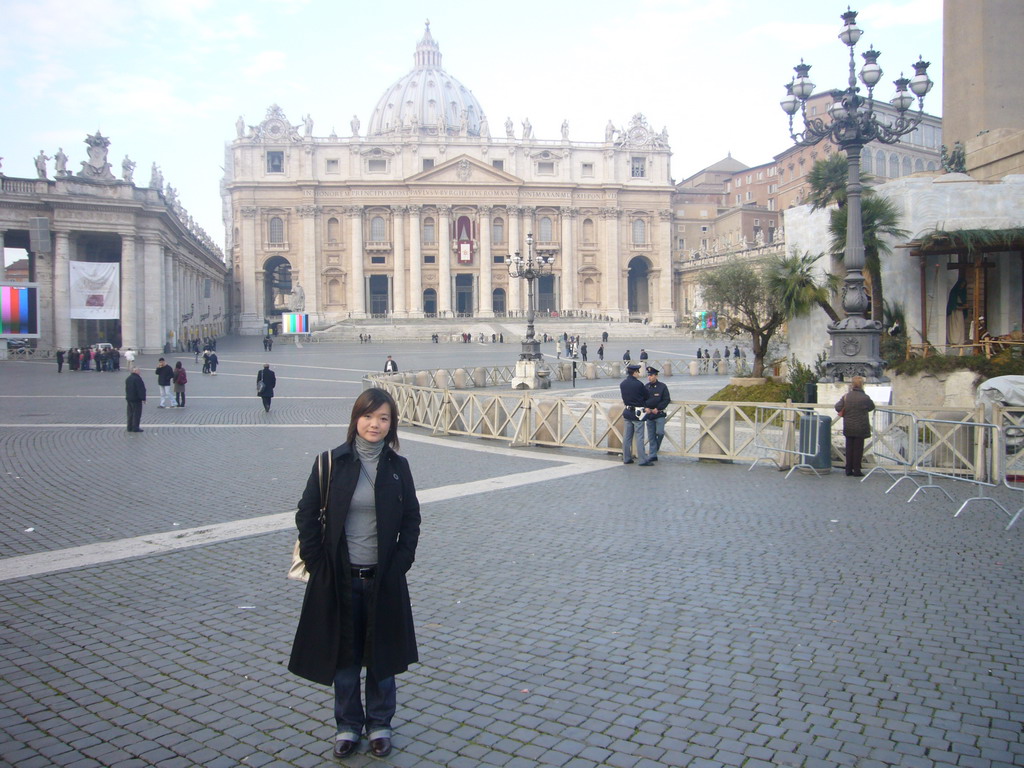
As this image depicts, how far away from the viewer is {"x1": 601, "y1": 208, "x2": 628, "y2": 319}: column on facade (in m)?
85.9

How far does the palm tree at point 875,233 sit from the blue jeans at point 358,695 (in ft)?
51.5

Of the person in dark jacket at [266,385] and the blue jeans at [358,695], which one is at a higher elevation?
the person in dark jacket at [266,385]

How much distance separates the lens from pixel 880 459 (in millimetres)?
11250

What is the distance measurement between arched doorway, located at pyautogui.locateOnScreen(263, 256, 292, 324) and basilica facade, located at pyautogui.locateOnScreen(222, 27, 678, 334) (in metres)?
0.23

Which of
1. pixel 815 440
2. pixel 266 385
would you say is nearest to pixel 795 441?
pixel 815 440

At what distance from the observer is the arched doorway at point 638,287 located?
90438 mm

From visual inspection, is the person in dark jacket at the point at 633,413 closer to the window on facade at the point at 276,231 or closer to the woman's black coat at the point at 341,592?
the woman's black coat at the point at 341,592

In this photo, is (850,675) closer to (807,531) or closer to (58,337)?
(807,531)

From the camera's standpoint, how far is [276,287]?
8856cm

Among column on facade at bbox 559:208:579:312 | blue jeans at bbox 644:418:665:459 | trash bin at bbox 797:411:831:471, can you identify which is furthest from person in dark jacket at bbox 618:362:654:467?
column on facade at bbox 559:208:579:312

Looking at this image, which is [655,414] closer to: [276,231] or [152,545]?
[152,545]

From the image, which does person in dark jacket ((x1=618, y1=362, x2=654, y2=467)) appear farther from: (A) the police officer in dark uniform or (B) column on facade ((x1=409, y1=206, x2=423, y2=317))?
(B) column on facade ((x1=409, y1=206, x2=423, y2=317))

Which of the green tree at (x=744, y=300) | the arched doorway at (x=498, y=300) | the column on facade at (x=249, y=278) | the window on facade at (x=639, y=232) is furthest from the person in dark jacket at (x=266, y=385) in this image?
the window on facade at (x=639, y=232)

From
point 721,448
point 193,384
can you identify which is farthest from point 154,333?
point 721,448
